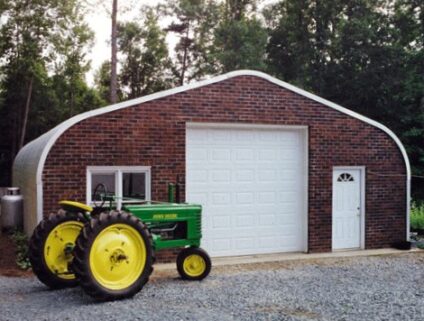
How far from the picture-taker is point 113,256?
7203 millimetres

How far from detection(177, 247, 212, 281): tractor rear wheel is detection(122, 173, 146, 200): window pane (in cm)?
196

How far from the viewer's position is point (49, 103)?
101 ft

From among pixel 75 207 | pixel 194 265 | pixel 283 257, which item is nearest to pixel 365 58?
pixel 283 257

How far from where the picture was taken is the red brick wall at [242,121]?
9656 millimetres

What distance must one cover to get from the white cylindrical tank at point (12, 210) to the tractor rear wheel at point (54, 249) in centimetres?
454

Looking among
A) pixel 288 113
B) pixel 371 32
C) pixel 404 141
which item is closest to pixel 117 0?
pixel 371 32

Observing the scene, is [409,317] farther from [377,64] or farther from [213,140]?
[377,64]

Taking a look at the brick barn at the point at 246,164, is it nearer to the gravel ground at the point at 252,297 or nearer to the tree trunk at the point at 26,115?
the gravel ground at the point at 252,297

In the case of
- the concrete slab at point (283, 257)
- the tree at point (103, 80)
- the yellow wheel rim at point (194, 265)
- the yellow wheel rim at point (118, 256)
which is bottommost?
the concrete slab at point (283, 257)

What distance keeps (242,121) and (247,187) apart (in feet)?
4.50

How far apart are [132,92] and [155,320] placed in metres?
31.6

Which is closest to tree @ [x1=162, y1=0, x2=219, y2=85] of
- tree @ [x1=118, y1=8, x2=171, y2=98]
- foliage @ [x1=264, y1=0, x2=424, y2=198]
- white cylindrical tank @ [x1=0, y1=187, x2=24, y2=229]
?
tree @ [x1=118, y1=8, x2=171, y2=98]

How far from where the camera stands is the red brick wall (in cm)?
966

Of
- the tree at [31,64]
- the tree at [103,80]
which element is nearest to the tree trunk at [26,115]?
the tree at [31,64]
